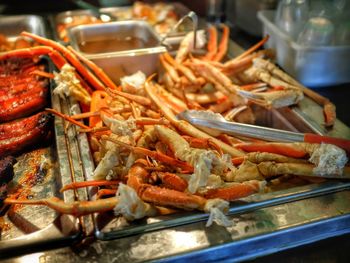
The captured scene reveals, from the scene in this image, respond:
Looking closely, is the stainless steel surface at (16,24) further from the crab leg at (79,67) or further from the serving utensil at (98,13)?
the crab leg at (79,67)

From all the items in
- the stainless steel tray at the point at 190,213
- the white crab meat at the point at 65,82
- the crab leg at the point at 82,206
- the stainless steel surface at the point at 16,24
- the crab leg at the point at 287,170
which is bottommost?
the stainless steel tray at the point at 190,213

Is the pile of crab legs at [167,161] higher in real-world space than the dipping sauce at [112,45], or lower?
lower

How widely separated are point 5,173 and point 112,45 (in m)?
1.28

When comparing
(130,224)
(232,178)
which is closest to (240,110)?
(232,178)

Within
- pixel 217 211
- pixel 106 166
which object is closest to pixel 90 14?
pixel 106 166

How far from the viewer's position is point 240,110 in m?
1.95

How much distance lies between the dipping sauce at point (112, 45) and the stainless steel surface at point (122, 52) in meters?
0.02

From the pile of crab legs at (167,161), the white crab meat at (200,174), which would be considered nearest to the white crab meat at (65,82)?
the pile of crab legs at (167,161)

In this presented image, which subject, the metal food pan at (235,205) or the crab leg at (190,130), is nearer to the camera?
the metal food pan at (235,205)

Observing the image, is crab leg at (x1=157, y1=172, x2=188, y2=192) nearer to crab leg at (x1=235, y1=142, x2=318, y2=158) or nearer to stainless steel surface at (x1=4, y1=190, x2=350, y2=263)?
stainless steel surface at (x1=4, y1=190, x2=350, y2=263)

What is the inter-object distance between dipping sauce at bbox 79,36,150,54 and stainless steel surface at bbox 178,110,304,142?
0.98 meters

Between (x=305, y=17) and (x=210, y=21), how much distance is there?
96 cm

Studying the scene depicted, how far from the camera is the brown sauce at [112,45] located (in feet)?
7.97

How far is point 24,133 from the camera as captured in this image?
167cm
